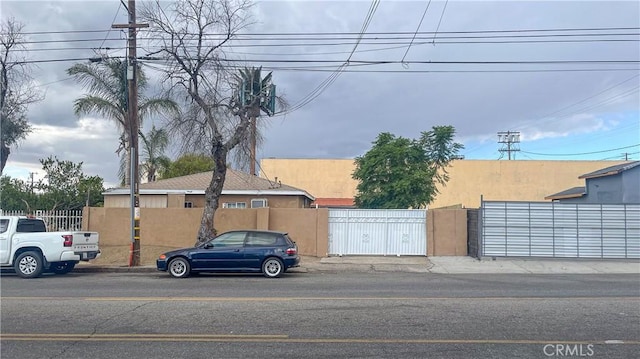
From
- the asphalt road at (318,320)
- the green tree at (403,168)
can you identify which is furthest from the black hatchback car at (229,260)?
the green tree at (403,168)

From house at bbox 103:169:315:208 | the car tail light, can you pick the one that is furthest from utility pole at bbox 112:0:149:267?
house at bbox 103:169:315:208

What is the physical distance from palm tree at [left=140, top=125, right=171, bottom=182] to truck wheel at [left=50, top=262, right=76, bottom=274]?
14.6 m

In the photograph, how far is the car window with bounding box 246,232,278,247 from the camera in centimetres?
1695

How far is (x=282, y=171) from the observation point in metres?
54.3

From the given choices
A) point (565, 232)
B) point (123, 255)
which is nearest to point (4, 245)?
point (123, 255)

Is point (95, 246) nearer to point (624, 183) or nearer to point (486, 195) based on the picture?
point (624, 183)

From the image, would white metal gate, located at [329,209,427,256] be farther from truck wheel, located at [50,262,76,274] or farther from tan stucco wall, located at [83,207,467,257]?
truck wheel, located at [50,262,76,274]

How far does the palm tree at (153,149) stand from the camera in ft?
110

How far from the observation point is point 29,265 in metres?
16.4

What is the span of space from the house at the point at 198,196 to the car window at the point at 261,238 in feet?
41.5

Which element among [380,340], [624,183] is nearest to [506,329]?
[380,340]

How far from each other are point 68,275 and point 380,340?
12.4 m

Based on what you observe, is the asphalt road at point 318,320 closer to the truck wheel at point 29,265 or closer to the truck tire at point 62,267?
the truck wheel at point 29,265

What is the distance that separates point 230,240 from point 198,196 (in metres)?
13.4
